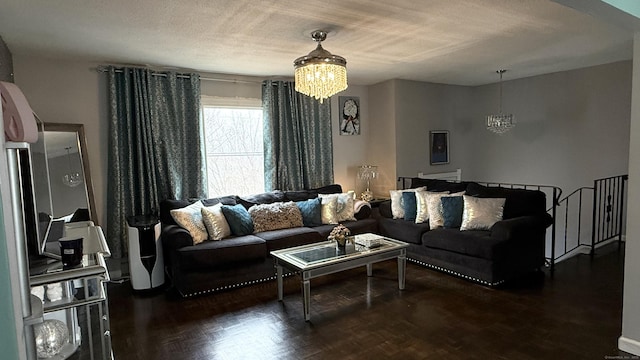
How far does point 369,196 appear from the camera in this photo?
18.9 ft

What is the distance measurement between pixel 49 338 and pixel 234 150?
3.54m

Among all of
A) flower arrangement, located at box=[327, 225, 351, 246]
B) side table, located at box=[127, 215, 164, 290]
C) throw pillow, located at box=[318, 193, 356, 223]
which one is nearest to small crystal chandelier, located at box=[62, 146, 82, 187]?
side table, located at box=[127, 215, 164, 290]

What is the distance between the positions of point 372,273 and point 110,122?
3402mm

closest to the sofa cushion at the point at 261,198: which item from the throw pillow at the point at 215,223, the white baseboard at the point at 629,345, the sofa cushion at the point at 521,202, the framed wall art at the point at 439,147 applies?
the throw pillow at the point at 215,223

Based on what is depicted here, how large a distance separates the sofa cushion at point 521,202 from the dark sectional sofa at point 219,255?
2.06m

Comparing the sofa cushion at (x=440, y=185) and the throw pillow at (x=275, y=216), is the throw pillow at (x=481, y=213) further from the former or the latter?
the throw pillow at (x=275, y=216)

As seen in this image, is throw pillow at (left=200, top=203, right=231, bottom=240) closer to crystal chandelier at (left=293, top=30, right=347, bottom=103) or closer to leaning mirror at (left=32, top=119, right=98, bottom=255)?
leaning mirror at (left=32, top=119, right=98, bottom=255)

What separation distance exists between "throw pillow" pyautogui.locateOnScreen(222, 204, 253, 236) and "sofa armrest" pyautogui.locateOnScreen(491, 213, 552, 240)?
104 inches

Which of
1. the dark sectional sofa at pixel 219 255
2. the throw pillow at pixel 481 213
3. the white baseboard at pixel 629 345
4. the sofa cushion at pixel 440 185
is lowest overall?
the white baseboard at pixel 629 345

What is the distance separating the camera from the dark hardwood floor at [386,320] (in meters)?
2.67

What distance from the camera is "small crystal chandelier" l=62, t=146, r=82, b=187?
3.70m

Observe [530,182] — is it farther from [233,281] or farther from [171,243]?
[171,243]

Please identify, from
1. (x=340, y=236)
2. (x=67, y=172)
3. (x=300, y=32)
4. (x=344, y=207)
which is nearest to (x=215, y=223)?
(x=340, y=236)

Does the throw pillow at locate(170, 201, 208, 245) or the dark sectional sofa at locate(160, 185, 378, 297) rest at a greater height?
the throw pillow at locate(170, 201, 208, 245)
